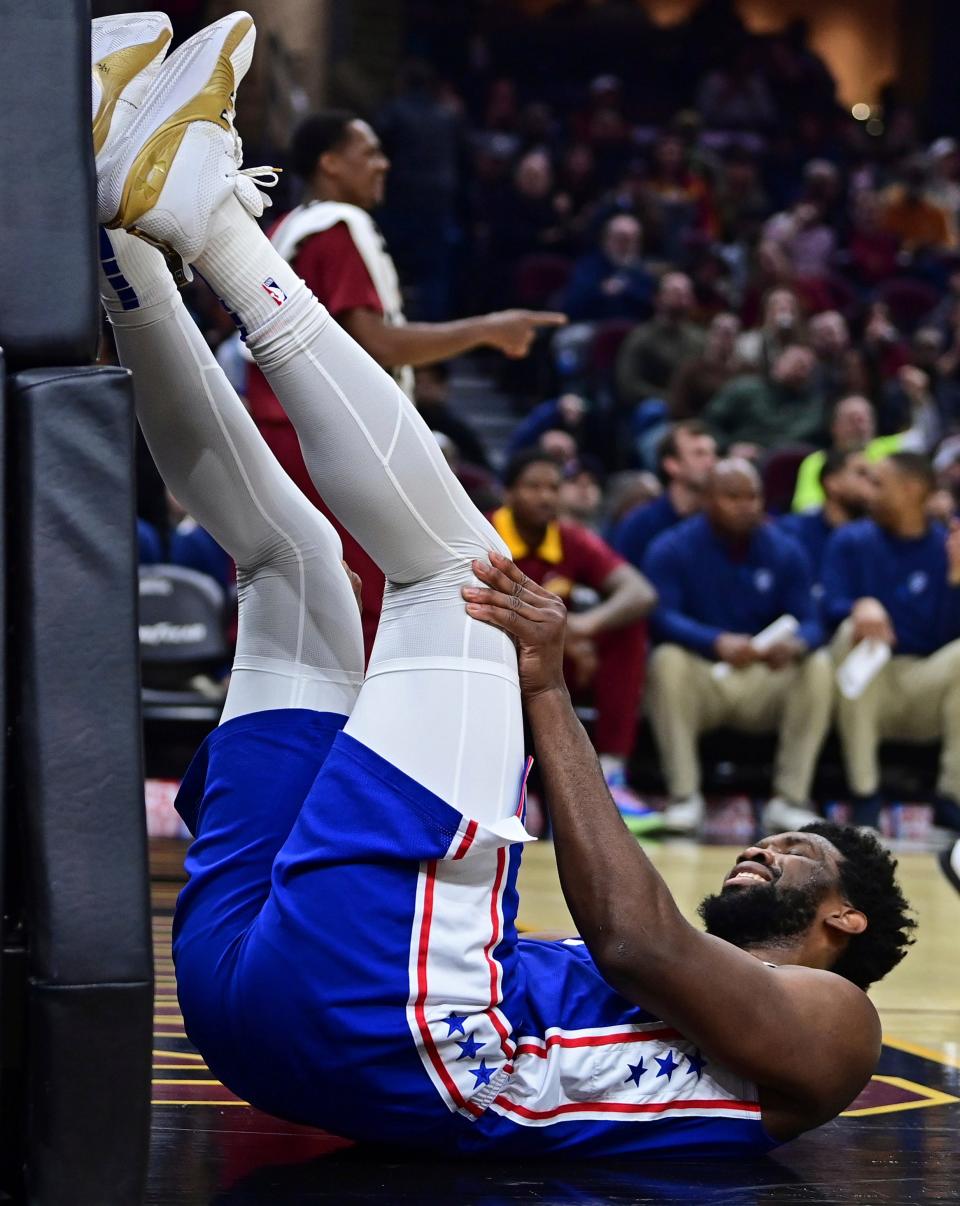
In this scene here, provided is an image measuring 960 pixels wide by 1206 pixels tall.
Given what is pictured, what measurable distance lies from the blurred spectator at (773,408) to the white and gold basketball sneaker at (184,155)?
6722 mm

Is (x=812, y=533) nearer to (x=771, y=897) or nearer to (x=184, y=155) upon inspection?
(x=771, y=897)

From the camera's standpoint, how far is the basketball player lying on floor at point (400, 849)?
1.73 m

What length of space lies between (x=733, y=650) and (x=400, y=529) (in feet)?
14.4

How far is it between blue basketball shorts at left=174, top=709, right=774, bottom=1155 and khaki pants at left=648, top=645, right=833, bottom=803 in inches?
157

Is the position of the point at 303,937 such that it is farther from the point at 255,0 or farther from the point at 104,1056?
the point at 255,0

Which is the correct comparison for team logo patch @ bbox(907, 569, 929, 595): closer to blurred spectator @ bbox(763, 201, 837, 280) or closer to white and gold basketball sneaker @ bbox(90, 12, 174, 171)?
white and gold basketball sneaker @ bbox(90, 12, 174, 171)

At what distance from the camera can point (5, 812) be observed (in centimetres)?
140

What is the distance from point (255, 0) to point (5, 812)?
399 inches

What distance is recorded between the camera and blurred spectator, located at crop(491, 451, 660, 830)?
18.9 feet

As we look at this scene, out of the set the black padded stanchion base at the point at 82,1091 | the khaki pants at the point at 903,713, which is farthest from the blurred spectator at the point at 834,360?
the black padded stanchion base at the point at 82,1091

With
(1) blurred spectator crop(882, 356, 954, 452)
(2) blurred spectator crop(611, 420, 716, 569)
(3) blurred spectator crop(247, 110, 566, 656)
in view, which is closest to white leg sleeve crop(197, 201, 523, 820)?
(3) blurred spectator crop(247, 110, 566, 656)

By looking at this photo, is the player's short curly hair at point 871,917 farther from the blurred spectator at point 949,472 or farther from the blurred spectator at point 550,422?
the blurred spectator at point 550,422

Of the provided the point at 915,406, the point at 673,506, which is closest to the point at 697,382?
the point at 915,406

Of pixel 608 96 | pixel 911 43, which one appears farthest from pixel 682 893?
pixel 911 43
